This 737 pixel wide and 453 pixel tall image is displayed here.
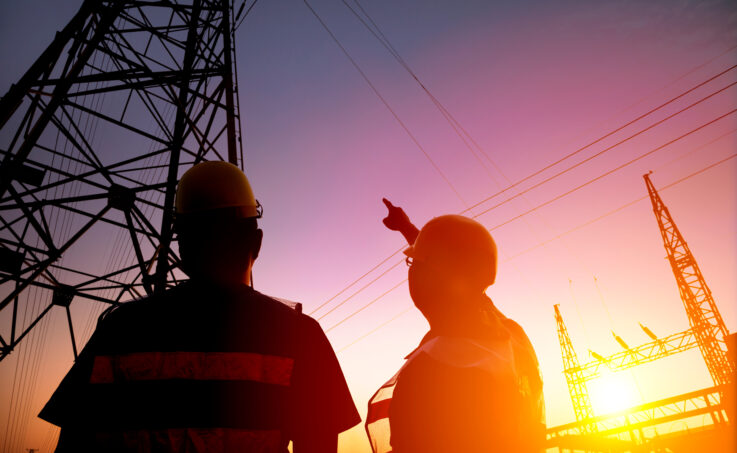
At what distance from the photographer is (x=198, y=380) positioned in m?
1.31

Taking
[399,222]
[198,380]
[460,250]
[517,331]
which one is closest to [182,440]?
[198,380]

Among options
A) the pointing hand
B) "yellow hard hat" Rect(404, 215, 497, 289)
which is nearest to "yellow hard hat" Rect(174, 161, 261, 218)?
"yellow hard hat" Rect(404, 215, 497, 289)

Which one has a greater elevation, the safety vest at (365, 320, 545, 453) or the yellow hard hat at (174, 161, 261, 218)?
the yellow hard hat at (174, 161, 261, 218)

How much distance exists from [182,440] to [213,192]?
1.01 meters

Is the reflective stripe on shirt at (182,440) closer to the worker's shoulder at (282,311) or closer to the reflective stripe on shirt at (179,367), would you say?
the reflective stripe on shirt at (179,367)

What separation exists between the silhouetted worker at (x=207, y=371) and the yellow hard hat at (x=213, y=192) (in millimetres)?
10

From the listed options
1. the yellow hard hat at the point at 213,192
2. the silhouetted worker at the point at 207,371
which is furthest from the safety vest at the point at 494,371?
the yellow hard hat at the point at 213,192

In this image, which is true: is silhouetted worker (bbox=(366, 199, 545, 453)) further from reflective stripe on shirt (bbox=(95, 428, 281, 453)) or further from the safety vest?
reflective stripe on shirt (bbox=(95, 428, 281, 453))

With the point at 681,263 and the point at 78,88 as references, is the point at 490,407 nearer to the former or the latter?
the point at 78,88

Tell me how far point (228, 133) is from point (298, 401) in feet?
19.1

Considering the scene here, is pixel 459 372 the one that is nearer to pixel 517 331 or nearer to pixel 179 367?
pixel 517 331

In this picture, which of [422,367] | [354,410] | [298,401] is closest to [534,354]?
[422,367]

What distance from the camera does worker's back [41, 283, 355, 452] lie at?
1.25 meters

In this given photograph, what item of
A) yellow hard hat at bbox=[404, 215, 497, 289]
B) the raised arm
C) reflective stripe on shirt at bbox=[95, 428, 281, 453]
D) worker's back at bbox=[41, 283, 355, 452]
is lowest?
reflective stripe on shirt at bbox=[95, 428, 281, 453]
